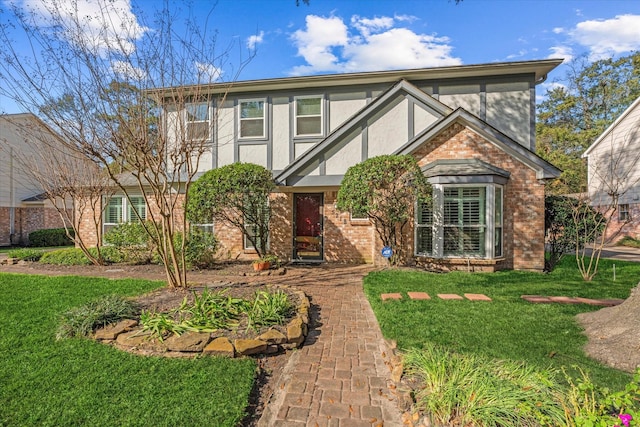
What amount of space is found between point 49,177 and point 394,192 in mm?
10916

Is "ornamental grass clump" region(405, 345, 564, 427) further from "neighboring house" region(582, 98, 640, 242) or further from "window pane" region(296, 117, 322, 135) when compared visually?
"neighboring house" region(582, 98, 640, 242)

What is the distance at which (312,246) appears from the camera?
445 inches

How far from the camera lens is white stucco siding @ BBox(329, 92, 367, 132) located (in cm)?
1159

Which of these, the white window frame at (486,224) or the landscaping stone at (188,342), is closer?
the landscaping stone at (188,342)

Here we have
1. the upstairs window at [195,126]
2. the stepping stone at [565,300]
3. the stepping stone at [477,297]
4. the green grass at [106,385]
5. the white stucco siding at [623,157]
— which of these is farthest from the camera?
the white stucco siding at [623,157]

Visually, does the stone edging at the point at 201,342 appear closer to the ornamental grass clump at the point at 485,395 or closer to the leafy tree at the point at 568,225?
the ornamental grass clump at the point at 485,395

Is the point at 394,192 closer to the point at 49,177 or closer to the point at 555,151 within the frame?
the point at 49,177

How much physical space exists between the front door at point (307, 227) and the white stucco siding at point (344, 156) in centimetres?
126

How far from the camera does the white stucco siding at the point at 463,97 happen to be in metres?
11.2

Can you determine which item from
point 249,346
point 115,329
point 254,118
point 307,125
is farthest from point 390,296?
point 254,118

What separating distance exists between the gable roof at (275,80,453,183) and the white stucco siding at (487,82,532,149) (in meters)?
2.35

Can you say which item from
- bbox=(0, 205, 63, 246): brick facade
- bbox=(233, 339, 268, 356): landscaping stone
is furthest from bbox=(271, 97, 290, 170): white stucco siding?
bbox=(0, 205, 63, 246): brick facade

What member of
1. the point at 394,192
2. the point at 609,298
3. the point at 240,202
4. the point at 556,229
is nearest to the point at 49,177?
the point at 240,202

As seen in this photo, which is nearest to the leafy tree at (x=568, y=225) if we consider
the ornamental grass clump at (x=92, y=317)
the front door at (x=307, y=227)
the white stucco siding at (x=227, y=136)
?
the front door at (x=307, y=227)
